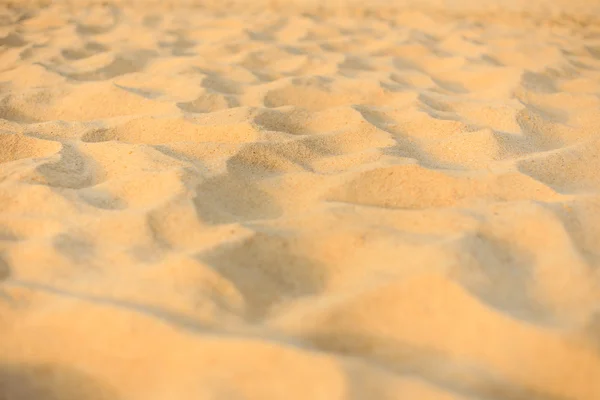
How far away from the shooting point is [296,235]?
1.09m

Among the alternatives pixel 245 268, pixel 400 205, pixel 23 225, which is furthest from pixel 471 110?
pixel 23 225

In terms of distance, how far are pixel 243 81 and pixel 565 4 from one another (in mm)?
3008

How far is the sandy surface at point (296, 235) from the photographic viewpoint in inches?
32.0

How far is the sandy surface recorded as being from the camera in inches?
32.0

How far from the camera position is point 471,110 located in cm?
192

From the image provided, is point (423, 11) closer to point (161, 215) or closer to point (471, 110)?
point (471, 110)

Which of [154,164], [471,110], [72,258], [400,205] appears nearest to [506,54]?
[471,110]

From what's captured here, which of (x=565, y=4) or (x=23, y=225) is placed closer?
(x=23, y=225)

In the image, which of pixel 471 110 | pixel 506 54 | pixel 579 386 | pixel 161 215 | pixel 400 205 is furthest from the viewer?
pixel 506 54

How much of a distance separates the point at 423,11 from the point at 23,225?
3.29 m

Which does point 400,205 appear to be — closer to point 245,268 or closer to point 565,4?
point 245,268

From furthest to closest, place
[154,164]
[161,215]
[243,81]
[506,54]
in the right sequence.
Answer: [506,54] < [243,81] < [154,164] < [161,215]

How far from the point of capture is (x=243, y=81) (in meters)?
2.22

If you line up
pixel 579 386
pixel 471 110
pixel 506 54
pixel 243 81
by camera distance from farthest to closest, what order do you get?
pixel 506 54
pixel 243 81
pixel 471 110
pixel 579 386
